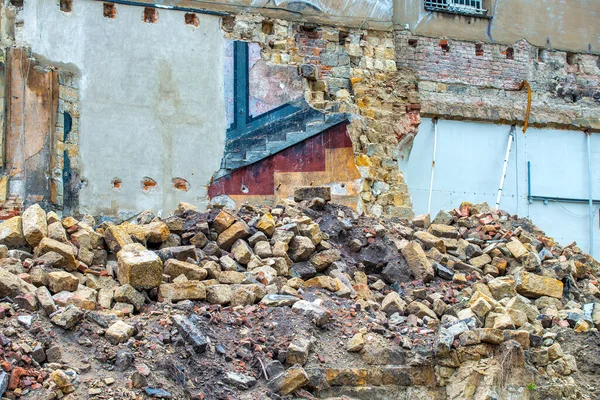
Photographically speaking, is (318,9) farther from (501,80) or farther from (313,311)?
(313,311)

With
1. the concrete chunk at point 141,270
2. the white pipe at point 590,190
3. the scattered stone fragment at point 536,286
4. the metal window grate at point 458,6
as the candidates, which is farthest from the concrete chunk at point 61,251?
the white pipe at point 590,190

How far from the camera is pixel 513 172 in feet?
45.7

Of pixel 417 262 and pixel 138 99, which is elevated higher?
pixel 138 99

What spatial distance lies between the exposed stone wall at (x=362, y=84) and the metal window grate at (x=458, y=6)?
51.7 inches

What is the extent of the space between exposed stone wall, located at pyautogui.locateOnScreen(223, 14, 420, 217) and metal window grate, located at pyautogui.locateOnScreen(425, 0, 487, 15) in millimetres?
1313

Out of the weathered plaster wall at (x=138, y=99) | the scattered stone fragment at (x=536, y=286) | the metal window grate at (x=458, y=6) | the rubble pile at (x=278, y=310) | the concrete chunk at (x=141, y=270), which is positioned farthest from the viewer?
the metal window grate at (x=458, y=6)

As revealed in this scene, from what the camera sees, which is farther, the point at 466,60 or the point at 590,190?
the point at 590,190

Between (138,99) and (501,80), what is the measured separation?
5.72 meters

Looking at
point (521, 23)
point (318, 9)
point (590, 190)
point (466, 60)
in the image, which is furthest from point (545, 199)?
point (318, 9)

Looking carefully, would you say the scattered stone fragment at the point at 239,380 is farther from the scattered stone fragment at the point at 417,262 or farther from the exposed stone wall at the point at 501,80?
the exposed stone wall at the point at 501,80

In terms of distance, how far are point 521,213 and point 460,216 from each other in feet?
13.3

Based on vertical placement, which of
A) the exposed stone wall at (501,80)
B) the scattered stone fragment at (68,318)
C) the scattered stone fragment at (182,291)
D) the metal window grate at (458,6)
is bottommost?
the scattered stone fragment at (68,318)

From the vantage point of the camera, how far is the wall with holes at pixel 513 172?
1350 centimetres

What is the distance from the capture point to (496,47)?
1445 centimetres
